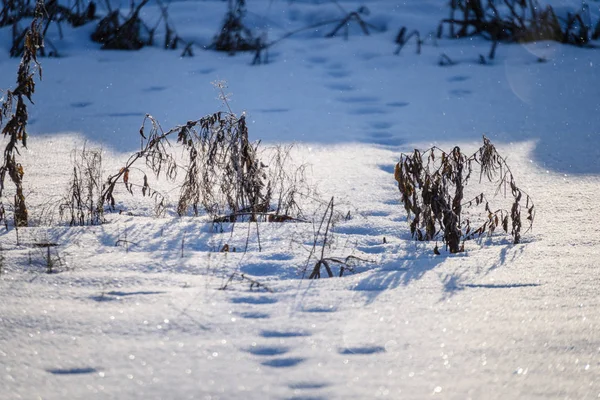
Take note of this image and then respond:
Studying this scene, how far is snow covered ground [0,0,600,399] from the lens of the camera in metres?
1.70

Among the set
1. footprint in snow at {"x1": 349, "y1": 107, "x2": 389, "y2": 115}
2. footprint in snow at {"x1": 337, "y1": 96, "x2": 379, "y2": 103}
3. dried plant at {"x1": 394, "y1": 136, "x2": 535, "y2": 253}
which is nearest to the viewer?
dried plant at {"x1": 394, "y1": 136, "x2": 535, "y2": 253}

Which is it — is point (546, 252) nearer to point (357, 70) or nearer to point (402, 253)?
point (402, 253)

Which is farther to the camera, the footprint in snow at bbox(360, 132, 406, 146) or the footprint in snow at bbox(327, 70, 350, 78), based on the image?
the footprint in snow at bbox(327, 70, 350, 78)

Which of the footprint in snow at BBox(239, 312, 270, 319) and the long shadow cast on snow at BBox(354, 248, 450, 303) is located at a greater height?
the long shadow cast on snow at BBox(354, 248, 450, 303)

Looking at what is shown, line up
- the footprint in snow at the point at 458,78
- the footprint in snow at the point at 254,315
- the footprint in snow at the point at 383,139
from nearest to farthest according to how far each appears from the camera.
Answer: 1. the footprint in snow at the point at 254,315
2. the footprint in snow at the point at 383,139
3. the footprint in snow at the point at 458,78

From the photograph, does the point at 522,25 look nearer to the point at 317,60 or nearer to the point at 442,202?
the point at 317,60

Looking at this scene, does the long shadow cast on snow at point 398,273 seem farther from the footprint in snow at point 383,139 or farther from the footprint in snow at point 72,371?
the footprint in snow at point 383,139

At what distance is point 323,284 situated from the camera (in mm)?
2223

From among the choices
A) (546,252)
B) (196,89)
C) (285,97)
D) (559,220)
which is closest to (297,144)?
Result: (285,97)

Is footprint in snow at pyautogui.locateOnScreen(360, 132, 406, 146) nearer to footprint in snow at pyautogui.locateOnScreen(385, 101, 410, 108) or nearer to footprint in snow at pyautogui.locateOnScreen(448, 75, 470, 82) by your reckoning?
footprint in snow at pyautogui.locateOnScreen(385, 101, 410, 108)

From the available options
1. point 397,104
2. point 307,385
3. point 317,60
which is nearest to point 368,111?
point 397,104

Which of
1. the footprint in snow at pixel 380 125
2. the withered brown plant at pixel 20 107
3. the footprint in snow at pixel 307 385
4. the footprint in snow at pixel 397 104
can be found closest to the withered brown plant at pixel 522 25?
the footprint in snow at pixel 397 104

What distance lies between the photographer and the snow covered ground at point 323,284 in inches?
66.7

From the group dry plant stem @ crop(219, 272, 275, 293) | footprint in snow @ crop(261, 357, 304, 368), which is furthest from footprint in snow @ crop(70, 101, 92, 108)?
footprint in snow @ crop(261, 357, 304, 368)
